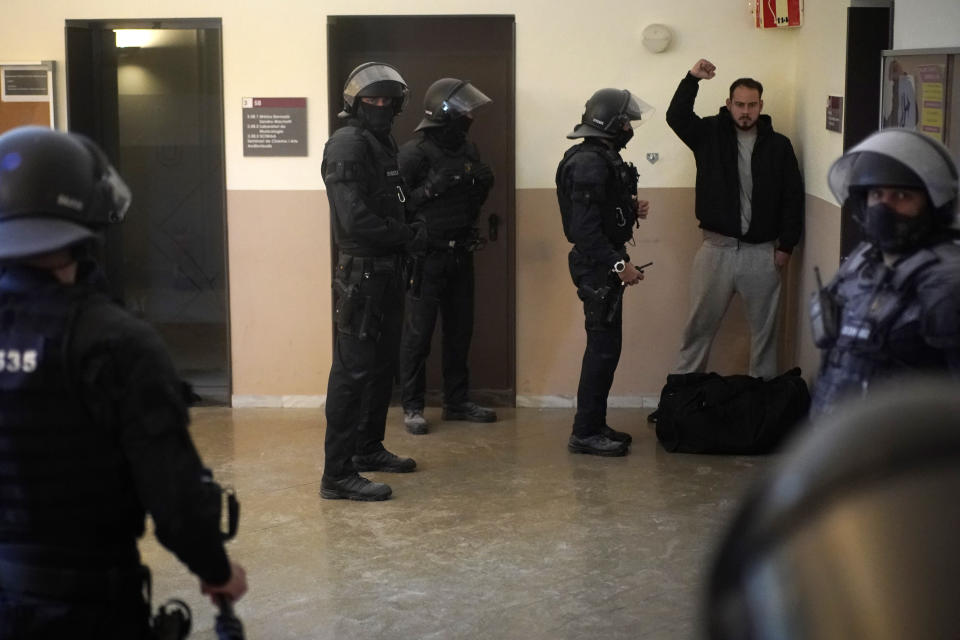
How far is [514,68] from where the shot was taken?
677 centimetres

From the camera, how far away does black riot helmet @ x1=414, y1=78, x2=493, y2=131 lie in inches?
244

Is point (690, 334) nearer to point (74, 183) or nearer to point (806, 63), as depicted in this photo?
point (806, 63)

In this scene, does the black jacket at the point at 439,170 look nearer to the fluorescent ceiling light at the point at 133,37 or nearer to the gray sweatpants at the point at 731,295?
the gray sweatpants at the point at 731,295

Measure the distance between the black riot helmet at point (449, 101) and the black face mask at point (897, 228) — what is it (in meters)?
3.34


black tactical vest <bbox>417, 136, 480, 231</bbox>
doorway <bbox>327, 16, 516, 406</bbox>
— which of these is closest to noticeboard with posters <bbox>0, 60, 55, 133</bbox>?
doorway <bbox>327, 16, 516, 406</bbox>

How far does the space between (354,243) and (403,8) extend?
2.06m

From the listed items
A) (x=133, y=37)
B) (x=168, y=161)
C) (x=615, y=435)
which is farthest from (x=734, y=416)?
(x=133, y=37)

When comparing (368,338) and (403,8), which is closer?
(368,338)

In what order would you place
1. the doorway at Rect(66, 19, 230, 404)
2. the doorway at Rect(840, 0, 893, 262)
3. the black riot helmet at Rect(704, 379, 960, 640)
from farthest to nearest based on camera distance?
the doorway at Rect(66, 19, 230, 404) → the doorway at Rect(840, 0, 893, 262) → the black riot helmet at Rect(704, 379, 960, 640)

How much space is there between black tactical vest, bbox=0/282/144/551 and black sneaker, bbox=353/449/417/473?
11.4 feet

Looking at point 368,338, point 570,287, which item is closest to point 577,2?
point 570,287

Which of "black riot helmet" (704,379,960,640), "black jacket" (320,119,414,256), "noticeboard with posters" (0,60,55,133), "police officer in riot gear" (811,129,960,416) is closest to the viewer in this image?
"black riot helmet" (704,379,960,640)

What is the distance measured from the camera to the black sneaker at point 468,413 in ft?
22.0

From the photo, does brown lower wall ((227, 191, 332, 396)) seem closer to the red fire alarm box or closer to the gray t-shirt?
the gray t-shirt
